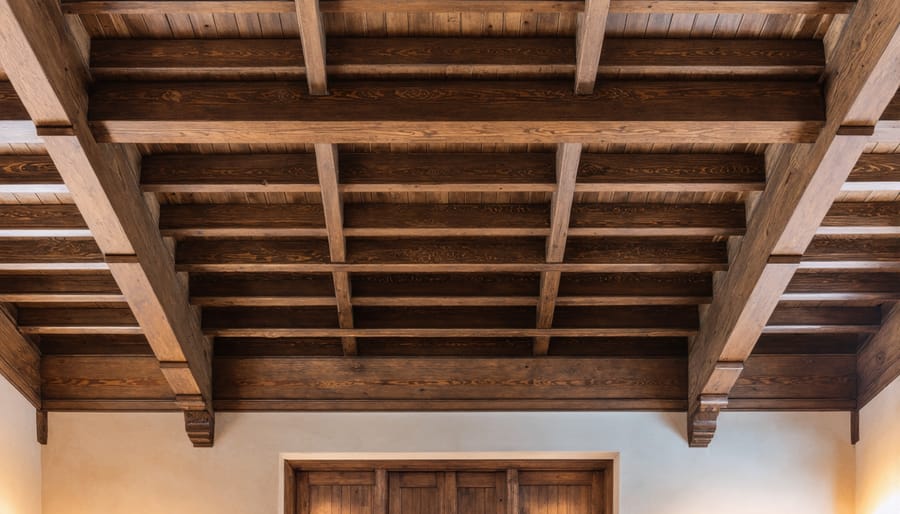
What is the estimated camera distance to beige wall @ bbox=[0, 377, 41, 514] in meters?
6.63

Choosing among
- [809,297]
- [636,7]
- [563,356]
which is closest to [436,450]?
[563,356]

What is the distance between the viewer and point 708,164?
5.52 metres

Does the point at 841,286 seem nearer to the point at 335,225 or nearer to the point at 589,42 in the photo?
the point at 589,42

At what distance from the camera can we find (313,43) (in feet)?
15.0

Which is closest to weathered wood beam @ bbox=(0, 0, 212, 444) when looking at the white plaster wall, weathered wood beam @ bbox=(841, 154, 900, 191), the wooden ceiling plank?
the white plaster wall

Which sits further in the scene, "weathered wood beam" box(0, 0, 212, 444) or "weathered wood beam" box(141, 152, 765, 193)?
"weathered wood beam" box(141, 152, 765, 193)

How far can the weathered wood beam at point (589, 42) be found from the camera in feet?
14.5

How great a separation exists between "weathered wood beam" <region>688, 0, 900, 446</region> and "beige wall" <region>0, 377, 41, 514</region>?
4.03 metres

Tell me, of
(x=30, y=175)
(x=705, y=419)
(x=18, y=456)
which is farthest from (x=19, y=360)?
(x=705, y=419)

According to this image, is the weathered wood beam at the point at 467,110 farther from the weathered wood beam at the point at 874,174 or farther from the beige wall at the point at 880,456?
the beige wall at the point at 880,456

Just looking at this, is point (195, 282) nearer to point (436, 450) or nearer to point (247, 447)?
point (247, 447)

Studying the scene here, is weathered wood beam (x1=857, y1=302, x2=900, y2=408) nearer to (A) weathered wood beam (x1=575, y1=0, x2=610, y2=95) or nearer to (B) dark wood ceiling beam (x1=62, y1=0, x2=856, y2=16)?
(B) dark wood ceiling beam (x1=62, y1=0, x2=856, y2=16)

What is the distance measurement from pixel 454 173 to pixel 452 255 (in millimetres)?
823

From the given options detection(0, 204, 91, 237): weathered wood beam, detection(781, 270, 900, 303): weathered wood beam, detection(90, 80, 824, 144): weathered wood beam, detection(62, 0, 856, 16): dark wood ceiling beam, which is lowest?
detection(781, 270, 900, 303): weathered wood beam
